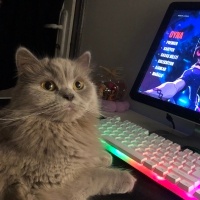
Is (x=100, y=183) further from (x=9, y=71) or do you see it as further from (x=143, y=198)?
(x=9, y=71)

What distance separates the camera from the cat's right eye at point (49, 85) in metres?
0.68

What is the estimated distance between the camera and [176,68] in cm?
99

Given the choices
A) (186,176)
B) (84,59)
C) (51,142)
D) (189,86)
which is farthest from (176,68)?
(51,142)

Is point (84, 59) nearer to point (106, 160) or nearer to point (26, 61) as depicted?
point (26, 61)

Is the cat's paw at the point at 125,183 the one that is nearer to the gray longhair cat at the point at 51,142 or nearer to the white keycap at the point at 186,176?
the gray longhair cat at the point at 51,142

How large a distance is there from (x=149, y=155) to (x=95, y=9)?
1.01 meters

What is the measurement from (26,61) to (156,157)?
1.38 feet

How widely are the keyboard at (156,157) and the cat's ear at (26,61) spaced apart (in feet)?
0.97

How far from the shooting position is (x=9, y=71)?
4.20ft

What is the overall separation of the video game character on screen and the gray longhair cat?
0.35 metres

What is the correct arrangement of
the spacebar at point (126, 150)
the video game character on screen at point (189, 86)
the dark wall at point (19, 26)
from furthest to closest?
the dark wall at point (19, 26)
the video game character on screen at point (189, 86)
the spacebar at point (126, 150)

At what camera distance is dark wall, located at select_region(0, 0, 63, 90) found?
1.24m

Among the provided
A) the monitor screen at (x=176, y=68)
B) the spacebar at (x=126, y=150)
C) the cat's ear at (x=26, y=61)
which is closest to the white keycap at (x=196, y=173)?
the spacebar at (x=126, y=150)

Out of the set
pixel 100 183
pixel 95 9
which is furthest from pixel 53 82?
pixel 95 9
